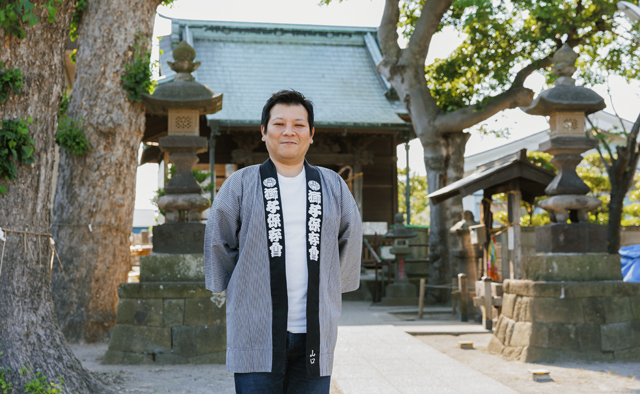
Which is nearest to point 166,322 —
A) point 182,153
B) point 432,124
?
point 182,153

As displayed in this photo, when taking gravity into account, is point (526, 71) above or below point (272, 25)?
below

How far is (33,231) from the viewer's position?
14.9 feet

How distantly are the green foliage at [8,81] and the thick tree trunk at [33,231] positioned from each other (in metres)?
0.05

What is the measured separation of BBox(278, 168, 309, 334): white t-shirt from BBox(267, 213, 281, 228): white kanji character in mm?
37

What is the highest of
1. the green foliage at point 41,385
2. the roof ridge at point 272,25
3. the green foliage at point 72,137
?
the roof ridge at point 272,25

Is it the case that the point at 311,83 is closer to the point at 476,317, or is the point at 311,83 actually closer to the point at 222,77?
the point at 222,77

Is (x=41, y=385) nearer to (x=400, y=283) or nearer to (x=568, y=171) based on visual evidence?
(x=568, y=171)

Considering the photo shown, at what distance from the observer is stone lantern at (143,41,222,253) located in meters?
6.86

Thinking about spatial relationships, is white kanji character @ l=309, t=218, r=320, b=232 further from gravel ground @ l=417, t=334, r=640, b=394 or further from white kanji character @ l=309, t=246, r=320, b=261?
gravel ground @ l=417, t=334, r=640, b=394

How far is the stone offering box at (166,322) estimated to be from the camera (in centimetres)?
651

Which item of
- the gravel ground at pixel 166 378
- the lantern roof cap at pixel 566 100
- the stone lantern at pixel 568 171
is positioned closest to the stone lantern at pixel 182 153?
the gravel ground at pixel 166 378

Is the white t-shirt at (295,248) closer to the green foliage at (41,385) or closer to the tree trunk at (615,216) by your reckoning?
the green foliage at (41,385)

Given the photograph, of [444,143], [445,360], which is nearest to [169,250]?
[445,360]

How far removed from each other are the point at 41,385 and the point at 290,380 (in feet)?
8.29
